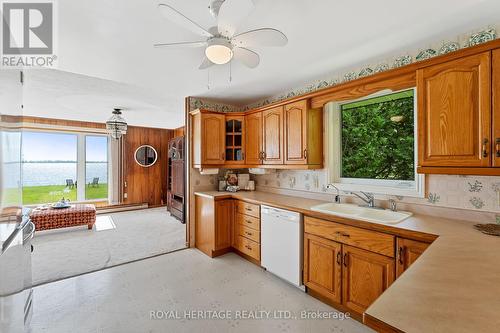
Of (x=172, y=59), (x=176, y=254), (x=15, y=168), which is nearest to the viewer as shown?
(x=15, y=168)

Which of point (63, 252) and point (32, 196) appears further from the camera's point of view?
point (32, 196)

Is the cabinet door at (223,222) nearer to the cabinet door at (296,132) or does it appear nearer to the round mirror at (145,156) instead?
the cabinet door at (296,132)

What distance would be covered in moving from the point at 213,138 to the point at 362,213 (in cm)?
227

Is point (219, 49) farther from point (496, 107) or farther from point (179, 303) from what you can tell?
point (179, 303)

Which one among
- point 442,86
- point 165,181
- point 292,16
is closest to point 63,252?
point 165,181

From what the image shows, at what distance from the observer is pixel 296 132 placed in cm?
272

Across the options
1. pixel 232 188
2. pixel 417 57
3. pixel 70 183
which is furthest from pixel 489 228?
pixel 70 183

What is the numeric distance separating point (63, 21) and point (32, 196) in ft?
19.7

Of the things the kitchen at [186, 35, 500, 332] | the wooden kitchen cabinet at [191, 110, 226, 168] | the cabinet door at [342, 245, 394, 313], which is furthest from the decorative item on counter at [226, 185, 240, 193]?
the cabinet door at [342, 245, 394, 313]

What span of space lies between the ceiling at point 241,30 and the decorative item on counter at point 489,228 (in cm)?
151

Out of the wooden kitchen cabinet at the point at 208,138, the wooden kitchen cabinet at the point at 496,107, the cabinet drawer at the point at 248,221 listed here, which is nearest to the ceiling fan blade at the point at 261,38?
the wooden kitchen cabinet at the point at 496,107

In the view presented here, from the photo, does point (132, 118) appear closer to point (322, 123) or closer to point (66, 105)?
point (66, 105)

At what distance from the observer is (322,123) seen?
2793mm

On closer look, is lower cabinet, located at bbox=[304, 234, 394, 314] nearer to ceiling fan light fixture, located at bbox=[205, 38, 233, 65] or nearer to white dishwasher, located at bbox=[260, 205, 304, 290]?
white dishwasher, located at bbox=[260, 205, 304, 290]
